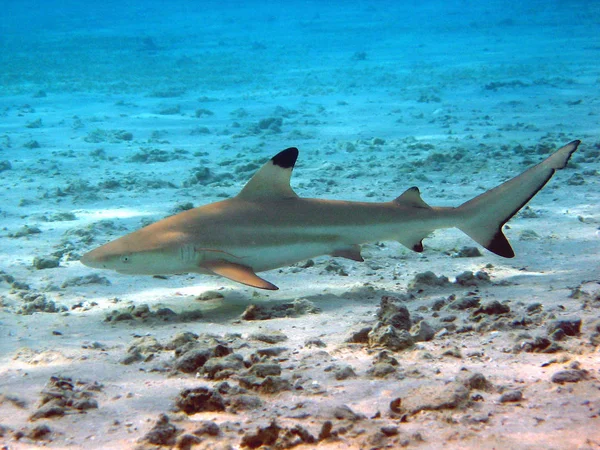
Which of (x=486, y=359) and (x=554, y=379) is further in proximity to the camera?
(x=486, y=359)

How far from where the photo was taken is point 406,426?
238 cm

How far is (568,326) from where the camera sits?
3.33 meters

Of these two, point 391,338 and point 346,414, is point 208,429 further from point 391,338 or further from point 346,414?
point 391,338

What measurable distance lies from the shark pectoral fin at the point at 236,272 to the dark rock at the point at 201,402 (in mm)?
1527

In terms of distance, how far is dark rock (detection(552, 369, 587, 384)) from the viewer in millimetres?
2660

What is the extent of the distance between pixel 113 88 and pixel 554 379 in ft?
83.8

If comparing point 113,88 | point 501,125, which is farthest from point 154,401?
point 113,88

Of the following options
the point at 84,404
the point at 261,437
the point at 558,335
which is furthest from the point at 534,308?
the point at 84,404

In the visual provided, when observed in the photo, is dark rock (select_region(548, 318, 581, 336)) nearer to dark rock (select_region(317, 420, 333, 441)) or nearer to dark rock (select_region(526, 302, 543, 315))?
dark rock (select_region(526, 302, 543, 315))

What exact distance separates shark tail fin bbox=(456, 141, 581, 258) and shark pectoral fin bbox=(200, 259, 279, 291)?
1.97 metres

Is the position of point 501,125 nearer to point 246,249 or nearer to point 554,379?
point 246,249

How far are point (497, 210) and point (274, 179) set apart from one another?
2.01 m

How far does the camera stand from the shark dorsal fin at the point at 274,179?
480cm

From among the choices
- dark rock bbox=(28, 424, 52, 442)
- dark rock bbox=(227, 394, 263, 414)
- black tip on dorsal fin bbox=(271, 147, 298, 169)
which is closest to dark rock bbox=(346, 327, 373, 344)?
dark rock bbox=(227, 394, 263, 414)
